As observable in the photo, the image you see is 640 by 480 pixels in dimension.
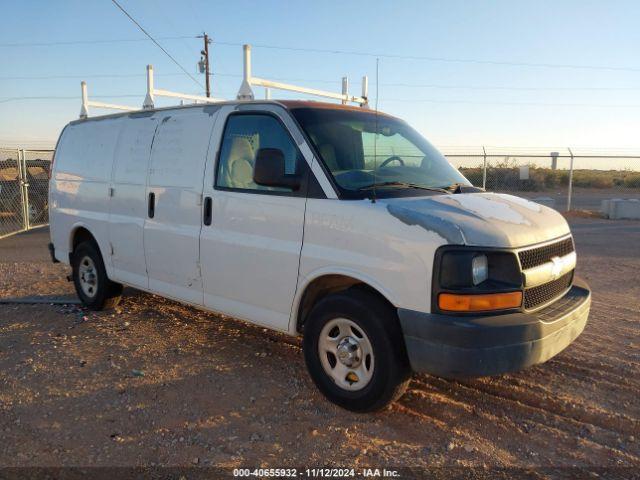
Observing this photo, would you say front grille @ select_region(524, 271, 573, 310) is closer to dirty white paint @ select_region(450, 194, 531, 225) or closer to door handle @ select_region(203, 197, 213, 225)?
dirty white paint @ select_region(450, 194, 531, 225)

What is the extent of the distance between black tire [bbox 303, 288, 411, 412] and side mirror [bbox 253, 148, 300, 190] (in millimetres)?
885

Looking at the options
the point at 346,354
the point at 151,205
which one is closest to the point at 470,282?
the point at 346,354

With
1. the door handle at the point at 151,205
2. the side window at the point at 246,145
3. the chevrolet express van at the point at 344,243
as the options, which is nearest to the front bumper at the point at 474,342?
the chevrolet express van at the point at 344,243

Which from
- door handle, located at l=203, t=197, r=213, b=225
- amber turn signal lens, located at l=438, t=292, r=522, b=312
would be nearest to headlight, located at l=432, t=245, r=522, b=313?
amber turn signal lens, located at l=438, t=292, r=522, b=312

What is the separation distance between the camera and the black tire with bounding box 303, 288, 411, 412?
3.49 metres

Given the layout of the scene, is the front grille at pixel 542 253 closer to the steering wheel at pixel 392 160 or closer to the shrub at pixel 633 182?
the steering wheel at pixel 392 160

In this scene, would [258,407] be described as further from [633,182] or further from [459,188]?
[633,182]

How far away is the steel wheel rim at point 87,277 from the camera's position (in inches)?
247

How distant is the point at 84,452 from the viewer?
3293mm

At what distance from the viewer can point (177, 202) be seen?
4.93 meters

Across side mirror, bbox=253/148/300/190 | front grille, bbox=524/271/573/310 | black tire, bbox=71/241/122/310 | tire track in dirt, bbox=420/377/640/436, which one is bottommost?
tire track in dirt, bbox=420/377/640/436

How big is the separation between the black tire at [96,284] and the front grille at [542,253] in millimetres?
4503

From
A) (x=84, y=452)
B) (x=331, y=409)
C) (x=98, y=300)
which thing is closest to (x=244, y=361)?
(x=331, y=409)

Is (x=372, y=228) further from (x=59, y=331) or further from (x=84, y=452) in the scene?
(x=59, y=331)
